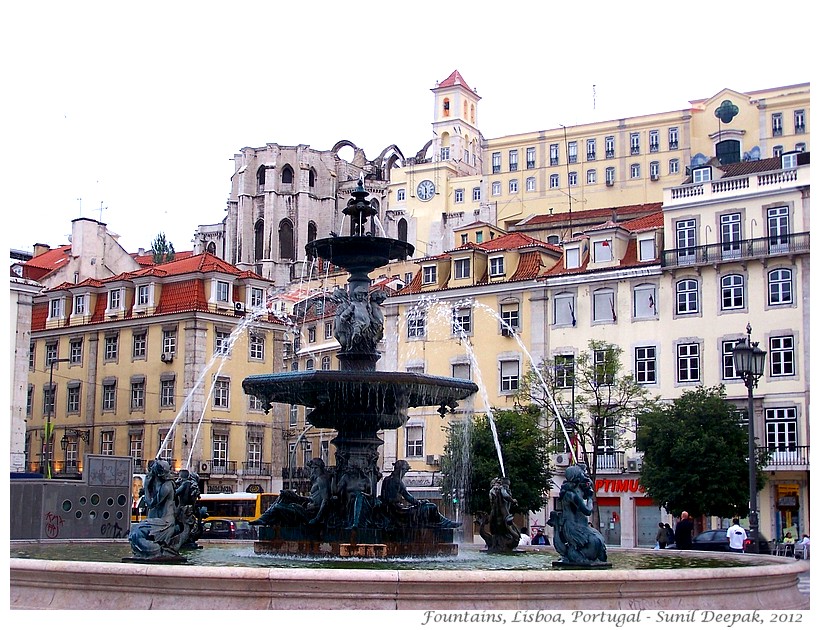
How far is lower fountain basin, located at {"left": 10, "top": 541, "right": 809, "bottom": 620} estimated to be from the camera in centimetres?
1165

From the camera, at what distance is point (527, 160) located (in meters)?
93.4

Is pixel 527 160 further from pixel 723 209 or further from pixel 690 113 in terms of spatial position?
pixel 723 209

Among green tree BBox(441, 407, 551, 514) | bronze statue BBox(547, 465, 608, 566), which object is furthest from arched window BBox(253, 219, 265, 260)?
bronze statue BBox(547, 465, 608, 566)

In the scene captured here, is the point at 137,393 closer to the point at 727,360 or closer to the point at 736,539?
the point at 727,360

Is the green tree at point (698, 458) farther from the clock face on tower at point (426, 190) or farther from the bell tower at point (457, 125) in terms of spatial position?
the bell tower at point (457, 125)

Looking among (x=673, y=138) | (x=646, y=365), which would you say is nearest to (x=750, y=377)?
(x=646, y=365)

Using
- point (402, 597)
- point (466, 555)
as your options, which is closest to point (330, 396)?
point (466, 555)

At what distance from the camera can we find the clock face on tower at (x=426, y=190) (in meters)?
94.4

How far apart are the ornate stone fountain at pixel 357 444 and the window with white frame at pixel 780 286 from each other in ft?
92.7

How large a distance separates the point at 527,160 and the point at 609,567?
80335 millimetres

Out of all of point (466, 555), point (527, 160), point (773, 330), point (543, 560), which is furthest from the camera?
point (527, 160)

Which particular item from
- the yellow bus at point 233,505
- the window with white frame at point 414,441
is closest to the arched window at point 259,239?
the yellow bus at point 233,505

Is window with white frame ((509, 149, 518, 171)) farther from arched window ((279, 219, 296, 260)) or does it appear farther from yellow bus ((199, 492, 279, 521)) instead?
yellow bus ((199, 492, 279, 521))

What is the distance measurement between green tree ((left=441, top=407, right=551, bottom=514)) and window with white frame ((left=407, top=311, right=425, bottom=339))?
10799 millimetres
